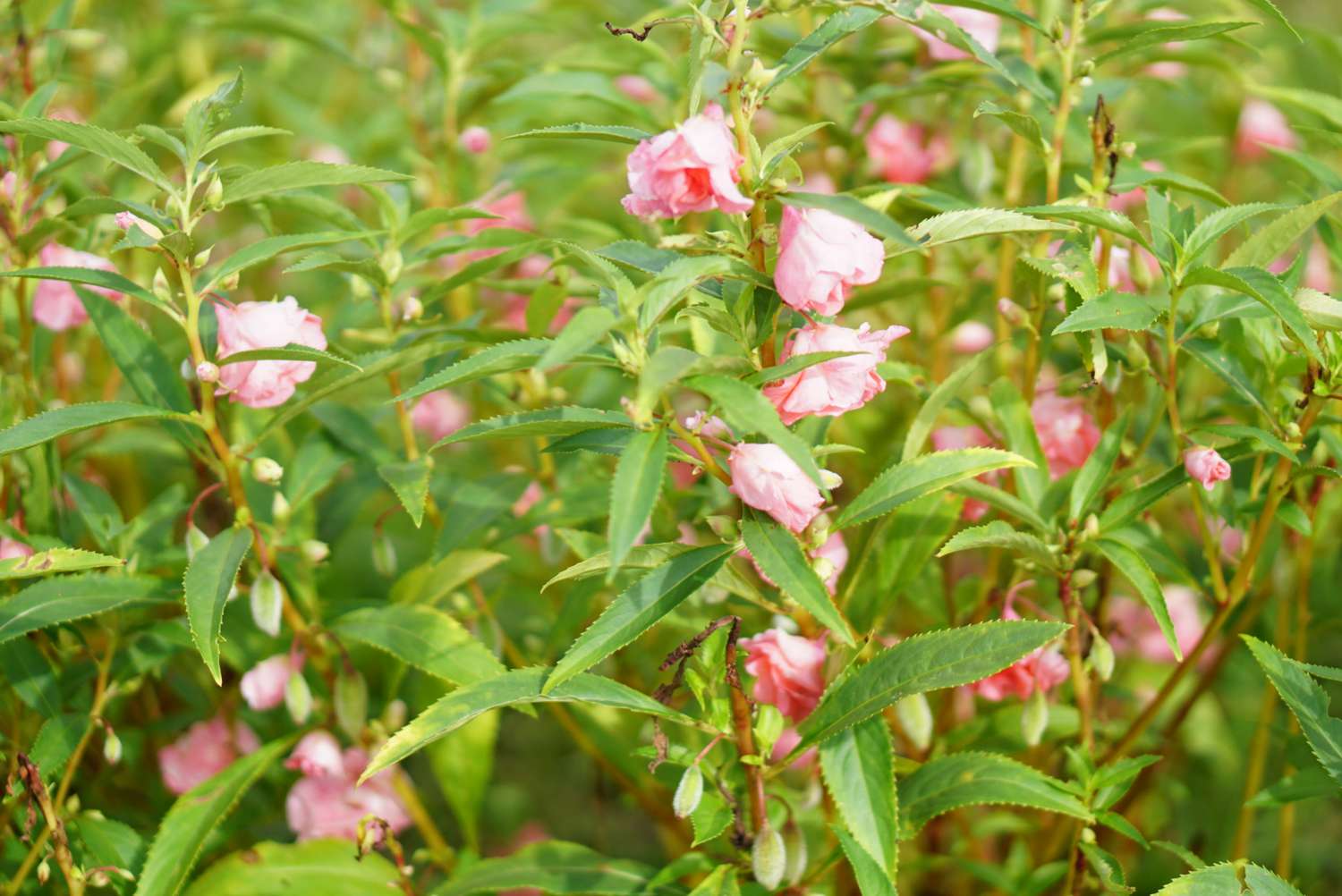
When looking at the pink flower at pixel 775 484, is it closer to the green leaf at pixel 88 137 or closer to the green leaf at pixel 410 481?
the green leaf at pixel 410 481

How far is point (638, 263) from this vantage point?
3.41 ft

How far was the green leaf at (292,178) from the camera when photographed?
105 cm

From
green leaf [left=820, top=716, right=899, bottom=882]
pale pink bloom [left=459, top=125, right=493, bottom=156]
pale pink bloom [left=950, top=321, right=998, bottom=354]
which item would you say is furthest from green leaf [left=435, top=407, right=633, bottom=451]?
pale pink bloom [left=950, top=321, right=998, bottom=354]

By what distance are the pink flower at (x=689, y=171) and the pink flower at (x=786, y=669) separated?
1.34ft

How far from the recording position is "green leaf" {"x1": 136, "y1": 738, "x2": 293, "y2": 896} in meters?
1.16

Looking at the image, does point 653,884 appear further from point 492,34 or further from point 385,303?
point 492,34

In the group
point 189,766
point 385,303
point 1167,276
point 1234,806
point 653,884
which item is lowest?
point 1234,806

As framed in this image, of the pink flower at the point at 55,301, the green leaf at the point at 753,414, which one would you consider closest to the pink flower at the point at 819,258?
the green leaf at the point at 753,414

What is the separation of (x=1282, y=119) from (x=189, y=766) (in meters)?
2.09

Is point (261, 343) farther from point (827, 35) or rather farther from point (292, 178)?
point (827, 35)

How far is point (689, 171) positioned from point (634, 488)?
0.76 feet

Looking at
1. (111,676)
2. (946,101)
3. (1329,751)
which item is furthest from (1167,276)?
(111,676)

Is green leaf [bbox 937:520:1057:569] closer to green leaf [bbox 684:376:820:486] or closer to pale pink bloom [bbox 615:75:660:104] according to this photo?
green leaf [bbox 684:376:820:486]

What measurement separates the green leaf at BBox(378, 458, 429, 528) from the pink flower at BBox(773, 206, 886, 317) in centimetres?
43
